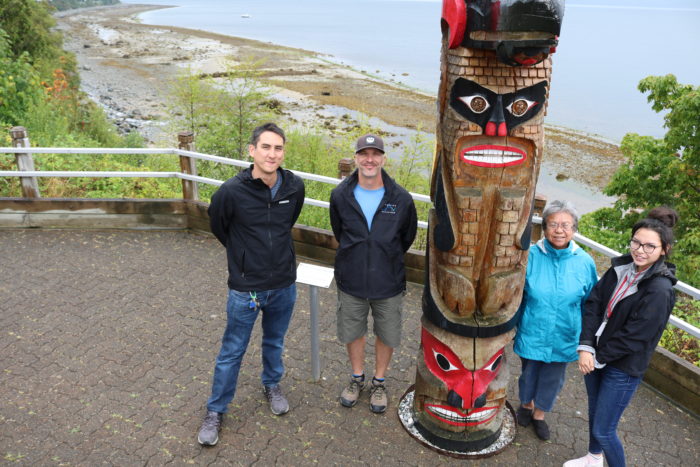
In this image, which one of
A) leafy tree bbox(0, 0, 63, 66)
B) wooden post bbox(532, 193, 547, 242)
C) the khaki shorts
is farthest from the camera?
leafy tree bbox(0, 0, 63, 66)

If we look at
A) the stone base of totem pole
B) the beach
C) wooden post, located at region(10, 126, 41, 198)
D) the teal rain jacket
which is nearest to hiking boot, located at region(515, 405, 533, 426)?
the stone base of totem pole

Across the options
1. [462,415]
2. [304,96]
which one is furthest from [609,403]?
[304,96]

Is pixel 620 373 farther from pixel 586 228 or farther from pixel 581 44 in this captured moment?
pixel 581 44

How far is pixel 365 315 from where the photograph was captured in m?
4.35

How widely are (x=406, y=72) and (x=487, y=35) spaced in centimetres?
3919

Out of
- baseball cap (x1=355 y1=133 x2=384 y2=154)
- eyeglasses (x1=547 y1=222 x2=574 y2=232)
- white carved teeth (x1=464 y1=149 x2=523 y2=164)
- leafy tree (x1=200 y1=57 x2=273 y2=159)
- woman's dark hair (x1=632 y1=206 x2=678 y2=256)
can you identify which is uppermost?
white carved teeth (x1=464 y1=149 x2=523 y2=164)

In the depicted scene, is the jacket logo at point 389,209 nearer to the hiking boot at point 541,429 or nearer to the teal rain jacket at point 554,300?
the teal rain jacket at point 554,300

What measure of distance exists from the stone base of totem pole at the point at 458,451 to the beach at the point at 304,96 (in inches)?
428

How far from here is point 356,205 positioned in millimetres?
4051

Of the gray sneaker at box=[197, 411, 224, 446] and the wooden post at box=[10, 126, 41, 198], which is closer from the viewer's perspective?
the gray sneaker at box=[197, 411, 224, 446]

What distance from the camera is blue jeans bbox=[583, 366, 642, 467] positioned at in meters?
3.53

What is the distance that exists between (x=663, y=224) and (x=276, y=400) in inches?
121

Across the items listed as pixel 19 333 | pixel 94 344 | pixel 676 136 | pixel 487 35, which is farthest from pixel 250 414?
pixel 676 136

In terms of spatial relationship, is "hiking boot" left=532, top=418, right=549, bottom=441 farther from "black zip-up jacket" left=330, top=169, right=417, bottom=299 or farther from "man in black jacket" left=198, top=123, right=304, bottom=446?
"man in black jacket" left=198, top=123, right=304, bottom=446
